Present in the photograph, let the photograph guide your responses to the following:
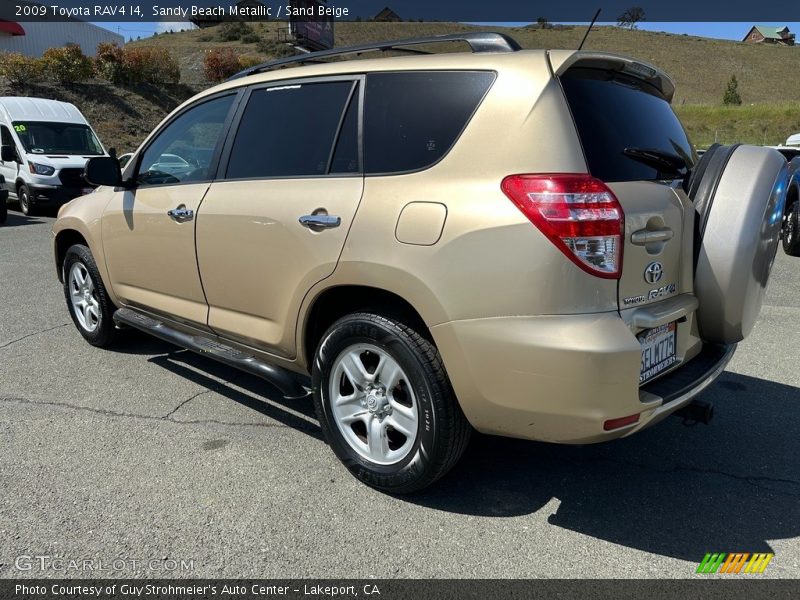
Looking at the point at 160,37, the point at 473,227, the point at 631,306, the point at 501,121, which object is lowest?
the point at 631,306

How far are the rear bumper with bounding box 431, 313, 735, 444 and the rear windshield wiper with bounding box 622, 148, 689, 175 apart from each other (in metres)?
0.78

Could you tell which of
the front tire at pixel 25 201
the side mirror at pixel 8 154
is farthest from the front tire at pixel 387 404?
the side mirror at pixel 8 154

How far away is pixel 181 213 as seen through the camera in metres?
3.61

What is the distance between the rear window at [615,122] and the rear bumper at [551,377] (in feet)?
2.14

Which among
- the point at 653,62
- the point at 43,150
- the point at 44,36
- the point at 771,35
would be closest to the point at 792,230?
the point at 43,150

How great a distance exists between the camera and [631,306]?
93.0 inches

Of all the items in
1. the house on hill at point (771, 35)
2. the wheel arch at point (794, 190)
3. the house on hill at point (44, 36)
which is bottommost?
the wheel arch at point (794, 190)

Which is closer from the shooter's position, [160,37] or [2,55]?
[2,55]

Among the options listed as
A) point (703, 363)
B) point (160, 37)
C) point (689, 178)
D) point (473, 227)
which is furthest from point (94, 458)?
point (160, 37)

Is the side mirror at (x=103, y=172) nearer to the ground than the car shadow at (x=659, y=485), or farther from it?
farther from it

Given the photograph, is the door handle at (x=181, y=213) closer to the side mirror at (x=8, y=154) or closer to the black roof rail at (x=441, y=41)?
the black roof rail at (x=441, y=41)

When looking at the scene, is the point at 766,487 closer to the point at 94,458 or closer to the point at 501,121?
the point at 501,121

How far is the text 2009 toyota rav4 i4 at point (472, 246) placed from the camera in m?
2.27

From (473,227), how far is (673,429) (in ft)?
6.68
